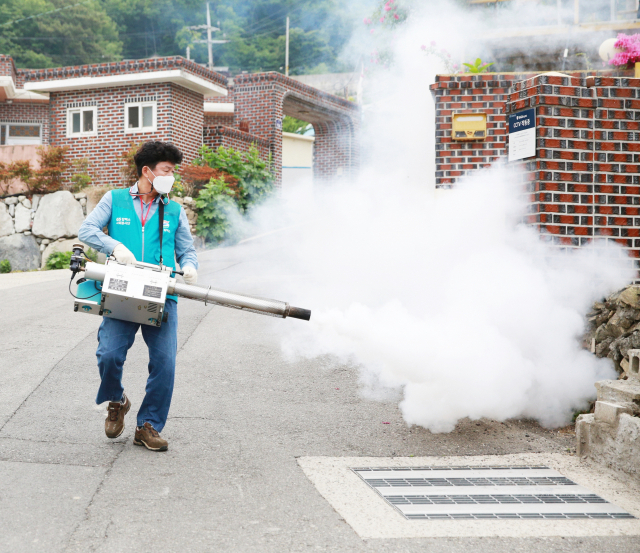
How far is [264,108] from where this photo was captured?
1912 cm

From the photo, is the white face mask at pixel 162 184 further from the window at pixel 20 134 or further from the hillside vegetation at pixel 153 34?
the hillside vegetation at pixel 153 34

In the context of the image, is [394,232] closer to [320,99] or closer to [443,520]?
[443,520]

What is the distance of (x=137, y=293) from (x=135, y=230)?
49 centimetres

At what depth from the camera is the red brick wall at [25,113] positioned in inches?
847

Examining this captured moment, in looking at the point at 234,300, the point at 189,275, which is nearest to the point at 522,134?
the point at 234,300

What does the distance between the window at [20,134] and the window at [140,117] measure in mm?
6761

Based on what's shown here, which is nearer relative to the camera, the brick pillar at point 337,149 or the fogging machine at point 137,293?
the fogging machine at point 137,293

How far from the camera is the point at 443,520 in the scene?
312cm

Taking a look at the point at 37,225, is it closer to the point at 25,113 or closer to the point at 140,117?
the point at 140,117

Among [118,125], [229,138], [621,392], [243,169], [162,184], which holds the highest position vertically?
[118,125]

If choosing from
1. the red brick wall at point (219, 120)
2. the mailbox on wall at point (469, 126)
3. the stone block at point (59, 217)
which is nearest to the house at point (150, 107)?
the red brick wall at point (219, 120)

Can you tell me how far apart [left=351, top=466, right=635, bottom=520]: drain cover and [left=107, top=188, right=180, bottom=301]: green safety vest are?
5.56ft

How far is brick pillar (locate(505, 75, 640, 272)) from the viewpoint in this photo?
4996mm

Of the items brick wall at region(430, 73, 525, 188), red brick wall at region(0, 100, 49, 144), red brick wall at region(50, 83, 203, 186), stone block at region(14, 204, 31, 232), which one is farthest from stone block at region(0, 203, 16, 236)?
brick wall at region(430, 73, 525, 188)
